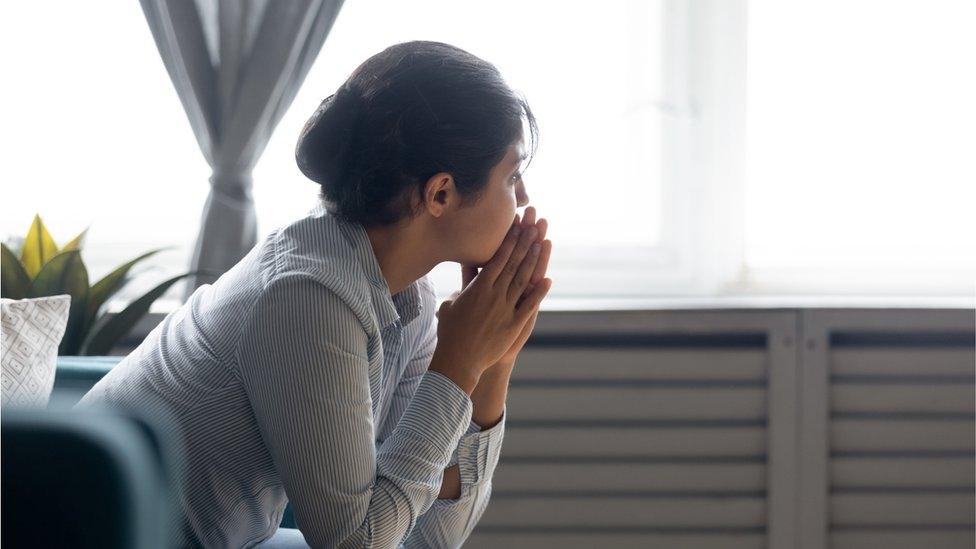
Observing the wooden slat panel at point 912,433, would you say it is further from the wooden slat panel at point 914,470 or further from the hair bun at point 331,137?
the hair bun at point 331,137

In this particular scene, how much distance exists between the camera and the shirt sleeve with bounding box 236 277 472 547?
0.95 meters

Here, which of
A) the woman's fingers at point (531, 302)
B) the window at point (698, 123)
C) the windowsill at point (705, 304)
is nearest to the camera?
the woman's fingers at point (531, 302)

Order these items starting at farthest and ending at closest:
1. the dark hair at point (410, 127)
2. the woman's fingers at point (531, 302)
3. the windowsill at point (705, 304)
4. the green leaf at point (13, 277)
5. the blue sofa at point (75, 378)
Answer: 1. the windowsill at point (705, 304)
2. the green leaf at point (13, 277)
3. the blue sofa at point (75, 378)
4. the woman's fingers at point (531, 302)
5. the dark hair at point (410, 127)

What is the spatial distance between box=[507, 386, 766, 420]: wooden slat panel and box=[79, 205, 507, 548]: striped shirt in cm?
84

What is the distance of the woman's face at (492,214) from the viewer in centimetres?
113

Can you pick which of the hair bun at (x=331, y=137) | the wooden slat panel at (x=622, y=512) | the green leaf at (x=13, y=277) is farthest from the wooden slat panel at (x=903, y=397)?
the green leaf at (x=13, y=277)

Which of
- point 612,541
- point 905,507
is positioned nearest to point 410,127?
point 612,541

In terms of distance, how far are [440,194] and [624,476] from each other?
1.04 meters

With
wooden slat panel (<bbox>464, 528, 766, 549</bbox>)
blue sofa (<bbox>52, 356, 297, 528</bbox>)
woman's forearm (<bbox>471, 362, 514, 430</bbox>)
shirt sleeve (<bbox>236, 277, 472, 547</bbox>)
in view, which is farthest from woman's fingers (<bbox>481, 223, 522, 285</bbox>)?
wooden slat panel (<bbox>464, 528, 766, 549</bbox>)

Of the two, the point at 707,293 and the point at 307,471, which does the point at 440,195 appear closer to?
the point at 307,471

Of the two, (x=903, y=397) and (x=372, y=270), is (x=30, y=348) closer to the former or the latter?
(x=372, y=270)

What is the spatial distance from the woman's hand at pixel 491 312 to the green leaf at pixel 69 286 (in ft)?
2.88

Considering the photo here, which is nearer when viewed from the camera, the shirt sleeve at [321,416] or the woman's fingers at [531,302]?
the shirt sleeve at [321,416]

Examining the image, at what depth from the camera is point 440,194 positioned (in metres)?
1.12
